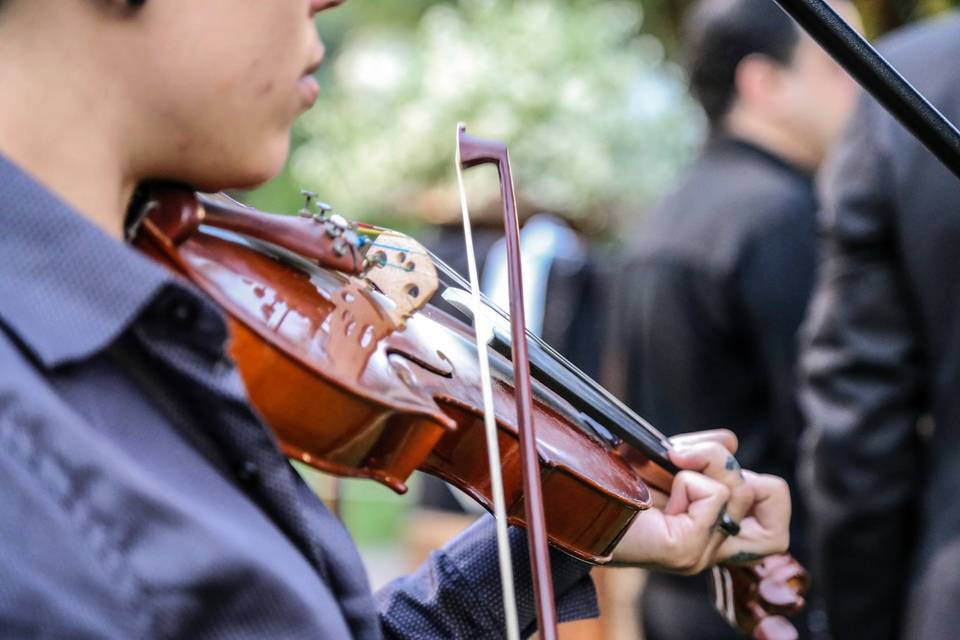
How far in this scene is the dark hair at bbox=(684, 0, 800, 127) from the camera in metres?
2.93

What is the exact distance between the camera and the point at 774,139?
290 centimetres

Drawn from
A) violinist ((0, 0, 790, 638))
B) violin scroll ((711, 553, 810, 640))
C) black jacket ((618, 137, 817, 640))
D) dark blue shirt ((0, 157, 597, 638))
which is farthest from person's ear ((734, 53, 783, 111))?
dark blue shirt ((0, 157, 597, 638))

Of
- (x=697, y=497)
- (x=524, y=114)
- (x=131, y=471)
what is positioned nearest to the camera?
(x=131, y=471)

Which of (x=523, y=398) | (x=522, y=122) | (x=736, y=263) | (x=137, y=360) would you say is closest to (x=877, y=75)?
(x=523, y=398)

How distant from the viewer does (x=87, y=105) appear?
85 centimetres

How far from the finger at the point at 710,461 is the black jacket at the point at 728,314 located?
1407mm

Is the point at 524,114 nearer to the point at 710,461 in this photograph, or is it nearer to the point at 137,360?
the point at 710,461

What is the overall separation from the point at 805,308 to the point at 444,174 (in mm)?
1563

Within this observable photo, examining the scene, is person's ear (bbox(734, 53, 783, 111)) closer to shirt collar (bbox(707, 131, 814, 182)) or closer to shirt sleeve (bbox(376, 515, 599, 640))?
shirt collar (bbox(707, 131, 814, 182))

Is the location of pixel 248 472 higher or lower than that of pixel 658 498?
higher

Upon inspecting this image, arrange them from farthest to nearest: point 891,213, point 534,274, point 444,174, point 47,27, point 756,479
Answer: point 444,174
point 534,274
point 891,213
point 756,479
point 47,27

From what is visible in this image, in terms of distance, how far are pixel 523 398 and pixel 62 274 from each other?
13.5 inches

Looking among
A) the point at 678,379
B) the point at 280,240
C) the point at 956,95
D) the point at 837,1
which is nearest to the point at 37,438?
the point at 280,240

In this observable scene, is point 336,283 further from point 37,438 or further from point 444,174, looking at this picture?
point 444,174
